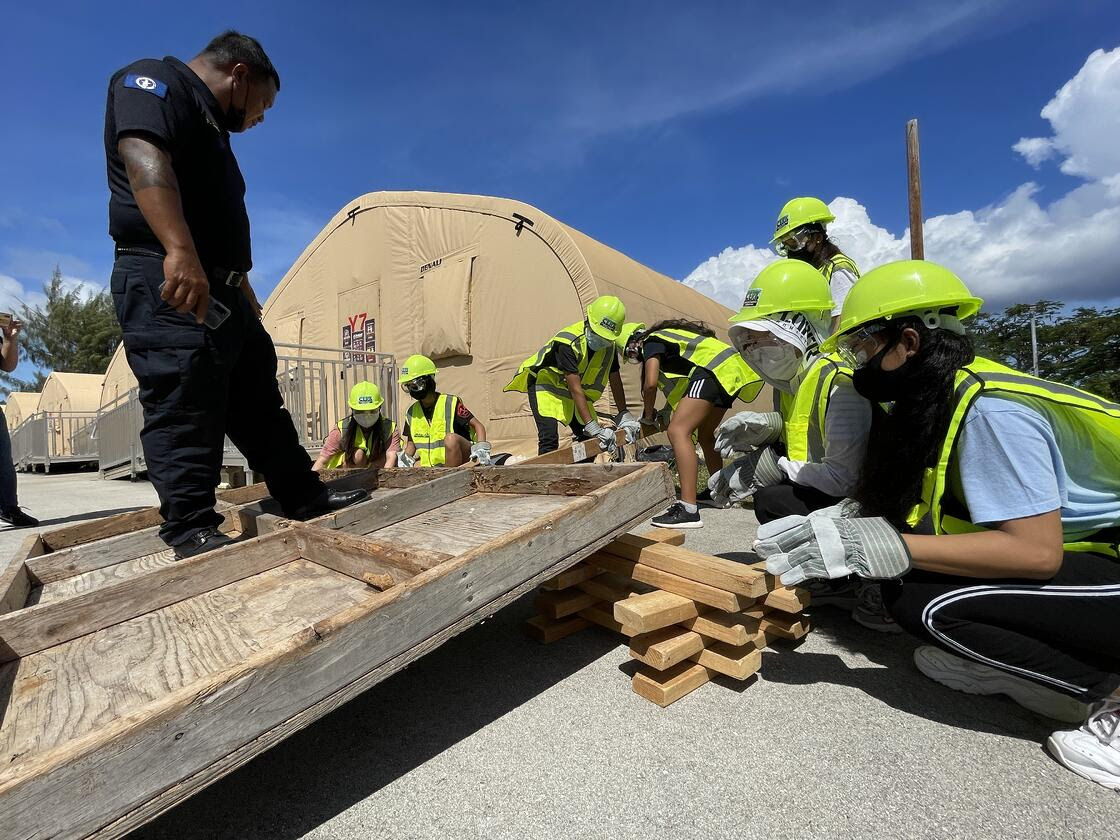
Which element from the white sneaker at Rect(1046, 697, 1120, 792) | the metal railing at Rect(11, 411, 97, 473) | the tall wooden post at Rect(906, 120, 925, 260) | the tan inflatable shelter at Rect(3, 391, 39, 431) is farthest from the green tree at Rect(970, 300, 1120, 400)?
the tan inflatable shelter at Rect(3, 391, 39, 431)

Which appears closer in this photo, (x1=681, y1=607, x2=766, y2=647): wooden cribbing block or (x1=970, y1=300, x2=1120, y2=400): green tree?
(x1=681, y1=607, x2=766, y2=647): wooden cribbing block

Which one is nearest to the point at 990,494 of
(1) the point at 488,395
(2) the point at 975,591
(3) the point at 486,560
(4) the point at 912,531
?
(2) the point at 975,591

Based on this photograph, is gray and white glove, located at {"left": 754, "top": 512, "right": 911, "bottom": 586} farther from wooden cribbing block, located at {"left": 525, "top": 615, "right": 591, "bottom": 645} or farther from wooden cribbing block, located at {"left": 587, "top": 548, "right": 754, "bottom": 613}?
wooden cribbing block, located at {"left": 525, "top": 615, "right": 591, "bottom": 645}

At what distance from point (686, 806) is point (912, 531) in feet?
3.95

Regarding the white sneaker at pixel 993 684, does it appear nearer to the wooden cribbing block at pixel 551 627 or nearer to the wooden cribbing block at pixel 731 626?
the wooden cribbing block at pixel 731 626

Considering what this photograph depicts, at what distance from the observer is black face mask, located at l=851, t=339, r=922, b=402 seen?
5.31 ft

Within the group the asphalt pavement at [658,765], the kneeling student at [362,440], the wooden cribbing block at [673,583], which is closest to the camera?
the asphalt pavement at [658,765]

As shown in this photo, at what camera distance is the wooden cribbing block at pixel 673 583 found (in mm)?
1800

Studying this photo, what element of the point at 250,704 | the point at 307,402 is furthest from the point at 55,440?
the point at 250,704

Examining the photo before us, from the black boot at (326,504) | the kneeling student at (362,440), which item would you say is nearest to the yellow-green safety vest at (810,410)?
the black boot at (326,504)

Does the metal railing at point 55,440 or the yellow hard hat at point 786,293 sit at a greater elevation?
the yellow hard hat at point 786,293

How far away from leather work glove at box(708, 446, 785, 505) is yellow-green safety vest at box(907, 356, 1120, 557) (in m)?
1.00

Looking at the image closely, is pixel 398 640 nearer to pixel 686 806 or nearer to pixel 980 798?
pixel 686 806

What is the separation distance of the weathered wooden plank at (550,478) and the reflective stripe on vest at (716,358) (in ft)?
4.70
